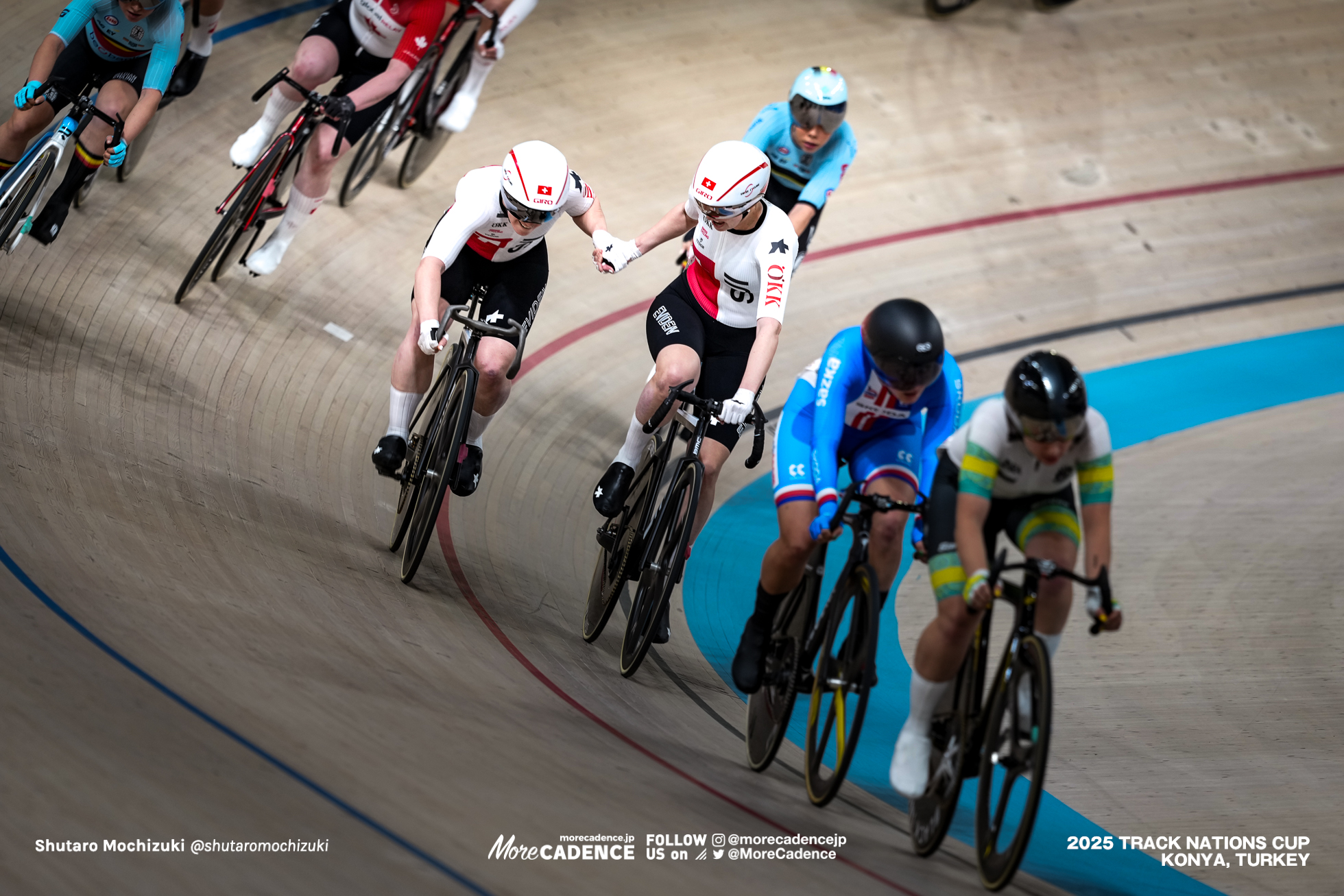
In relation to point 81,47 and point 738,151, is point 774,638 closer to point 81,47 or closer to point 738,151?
point 738,151

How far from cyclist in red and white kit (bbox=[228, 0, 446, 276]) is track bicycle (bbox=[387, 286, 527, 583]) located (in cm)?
195

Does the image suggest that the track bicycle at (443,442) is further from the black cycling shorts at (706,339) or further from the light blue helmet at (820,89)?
the light blue helmet at (820,89)

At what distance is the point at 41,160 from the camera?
16.3 feet

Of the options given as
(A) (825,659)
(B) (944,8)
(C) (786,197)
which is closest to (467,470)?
(A) (825,659)

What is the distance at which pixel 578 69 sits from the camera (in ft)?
28.0

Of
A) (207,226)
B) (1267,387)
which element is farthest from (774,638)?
(1267,387)

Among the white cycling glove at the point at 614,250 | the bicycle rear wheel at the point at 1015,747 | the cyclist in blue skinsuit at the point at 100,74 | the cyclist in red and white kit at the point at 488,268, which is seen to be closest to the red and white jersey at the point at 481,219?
the cyclist in red and white kit at the point at 488,268

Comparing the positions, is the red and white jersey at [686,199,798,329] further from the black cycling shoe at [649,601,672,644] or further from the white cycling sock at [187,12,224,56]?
the white cycling sock at [187,12,224,56]

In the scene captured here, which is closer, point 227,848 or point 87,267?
point 227,848

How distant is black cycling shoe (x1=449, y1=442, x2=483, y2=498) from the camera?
430cm

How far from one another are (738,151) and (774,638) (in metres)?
1.56

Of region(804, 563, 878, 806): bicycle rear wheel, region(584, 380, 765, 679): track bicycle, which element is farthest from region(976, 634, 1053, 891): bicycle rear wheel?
region(584, 380, 765, 679): track bicycle

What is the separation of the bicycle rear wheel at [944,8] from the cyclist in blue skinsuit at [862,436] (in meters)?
6.81

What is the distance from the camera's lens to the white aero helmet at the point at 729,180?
13.3ft
